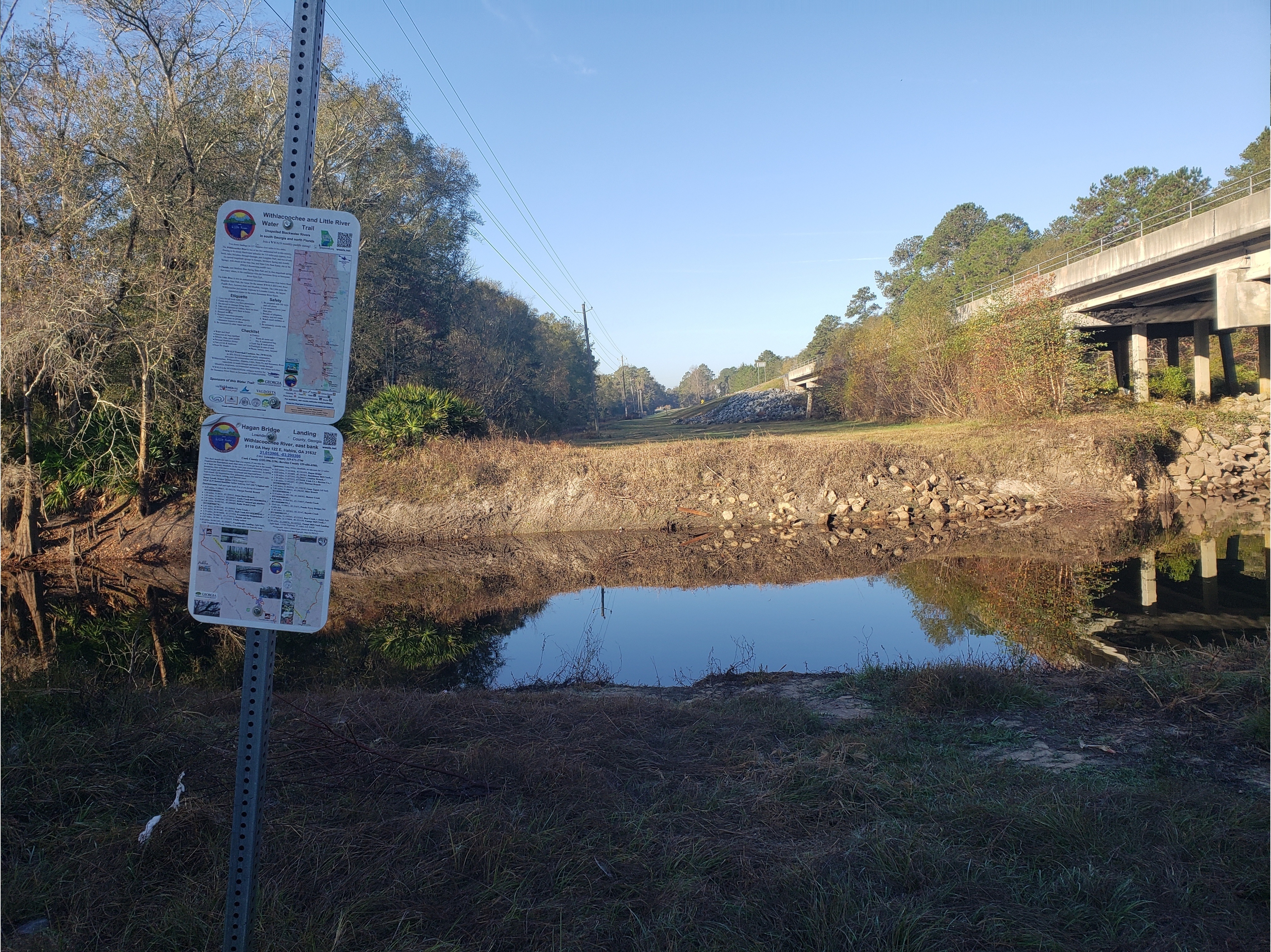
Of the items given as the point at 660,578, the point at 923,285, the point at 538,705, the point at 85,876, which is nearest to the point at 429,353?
the point at 660,578

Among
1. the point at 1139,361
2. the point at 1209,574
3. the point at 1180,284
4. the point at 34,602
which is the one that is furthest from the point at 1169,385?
the point at 34,602

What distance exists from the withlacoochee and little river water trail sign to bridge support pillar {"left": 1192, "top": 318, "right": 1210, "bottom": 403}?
112ft

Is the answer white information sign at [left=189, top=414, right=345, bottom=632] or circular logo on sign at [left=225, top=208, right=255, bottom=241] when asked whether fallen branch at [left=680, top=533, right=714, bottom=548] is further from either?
circular logo on sign at [left=225, top=208, right=255, bottom=241]

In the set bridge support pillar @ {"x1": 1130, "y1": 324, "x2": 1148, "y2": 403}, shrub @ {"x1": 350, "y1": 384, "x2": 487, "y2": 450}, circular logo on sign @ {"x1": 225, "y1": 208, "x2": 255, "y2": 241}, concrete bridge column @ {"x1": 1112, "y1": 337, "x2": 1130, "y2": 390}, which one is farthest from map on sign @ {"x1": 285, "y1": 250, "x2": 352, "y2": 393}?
concrete bridge column @ {"x1": 1112, "y1": 337, "x2": 1130, "y2": 390}

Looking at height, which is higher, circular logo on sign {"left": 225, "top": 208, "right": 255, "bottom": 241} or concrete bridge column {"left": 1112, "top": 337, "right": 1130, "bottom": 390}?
concrete bridge column {"left": 1112, "top": 337, "right": 1130, "bottom": 390}

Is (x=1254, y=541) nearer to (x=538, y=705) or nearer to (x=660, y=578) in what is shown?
(x=660, y=578)

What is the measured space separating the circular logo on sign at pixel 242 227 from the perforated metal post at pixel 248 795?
1.22m

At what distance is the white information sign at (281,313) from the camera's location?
237 cm

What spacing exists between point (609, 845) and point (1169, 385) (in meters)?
32.6

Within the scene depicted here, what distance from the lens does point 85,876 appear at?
3.12 m

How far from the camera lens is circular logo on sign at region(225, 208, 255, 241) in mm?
2369

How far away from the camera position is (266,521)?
2.40m

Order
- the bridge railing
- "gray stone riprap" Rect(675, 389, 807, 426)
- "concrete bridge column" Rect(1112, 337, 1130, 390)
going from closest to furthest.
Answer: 1. the bridge railing
2. "concrete bridge column" Rect(1112, 337, 1130, 390)
3. "gray stone riprap" Rect(675, 389, 807, 426)

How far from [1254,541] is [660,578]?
11772 mm
